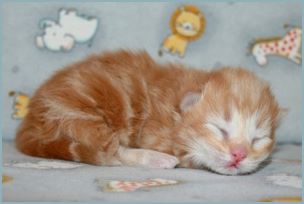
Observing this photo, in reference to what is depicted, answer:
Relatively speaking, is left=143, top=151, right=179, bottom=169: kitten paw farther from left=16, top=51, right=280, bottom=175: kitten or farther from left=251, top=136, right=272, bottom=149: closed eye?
left=251, top=136, right=272, bottom=149: closed eye

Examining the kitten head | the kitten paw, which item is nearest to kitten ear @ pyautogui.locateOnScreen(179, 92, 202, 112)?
the kitten head

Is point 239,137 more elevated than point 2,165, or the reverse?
point 239,137

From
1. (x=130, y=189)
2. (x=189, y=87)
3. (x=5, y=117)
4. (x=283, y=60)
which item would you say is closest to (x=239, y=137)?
(x=189, y=87)

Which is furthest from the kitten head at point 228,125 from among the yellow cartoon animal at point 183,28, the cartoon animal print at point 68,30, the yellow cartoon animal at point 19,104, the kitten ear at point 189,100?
the yellow cartoon animal at point 19,104

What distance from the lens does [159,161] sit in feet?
8.85

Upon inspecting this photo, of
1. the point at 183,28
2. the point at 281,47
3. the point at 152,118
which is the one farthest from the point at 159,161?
the point at 281,47

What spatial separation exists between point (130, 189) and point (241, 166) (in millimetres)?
606

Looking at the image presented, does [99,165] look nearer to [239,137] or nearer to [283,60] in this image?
[239,137]

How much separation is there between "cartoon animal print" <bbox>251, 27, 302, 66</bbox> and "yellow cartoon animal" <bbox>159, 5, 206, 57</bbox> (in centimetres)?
40

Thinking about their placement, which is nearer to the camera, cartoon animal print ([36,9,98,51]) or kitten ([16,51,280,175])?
kitten ([16,51,280,175])

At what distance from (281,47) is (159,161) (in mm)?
1600

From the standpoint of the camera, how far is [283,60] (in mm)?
3883

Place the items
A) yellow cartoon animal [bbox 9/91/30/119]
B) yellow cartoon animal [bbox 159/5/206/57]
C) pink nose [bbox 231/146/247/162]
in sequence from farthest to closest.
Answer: yellow cartoon animal [bbox 159/5/206/57] < yellow cartoon animal [bbox 9/91/30/119] < pink nose [bbox 231/146/247/162]

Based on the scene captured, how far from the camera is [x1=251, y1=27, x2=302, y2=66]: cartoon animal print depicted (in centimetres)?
388
